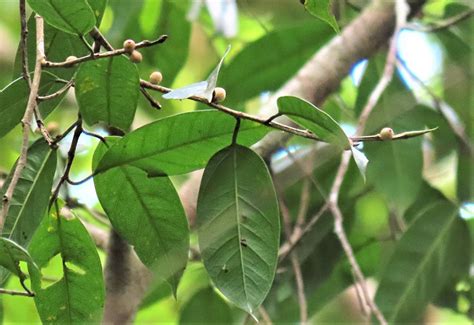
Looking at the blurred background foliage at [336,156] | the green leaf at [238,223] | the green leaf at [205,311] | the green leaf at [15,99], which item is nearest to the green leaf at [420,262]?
the blurred background foliage at [336,156]

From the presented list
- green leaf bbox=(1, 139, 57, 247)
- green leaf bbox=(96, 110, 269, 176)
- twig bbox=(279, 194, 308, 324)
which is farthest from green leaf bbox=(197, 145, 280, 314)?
twig bbox=(279, 194, 308, 324)

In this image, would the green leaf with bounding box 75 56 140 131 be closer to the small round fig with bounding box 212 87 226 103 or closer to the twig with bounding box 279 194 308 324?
the small round fig with bounding box 212 87 226 103

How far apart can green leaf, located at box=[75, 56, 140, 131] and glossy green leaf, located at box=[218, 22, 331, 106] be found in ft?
1.78

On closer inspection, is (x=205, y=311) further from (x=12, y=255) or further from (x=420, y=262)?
(x=12, y=255)

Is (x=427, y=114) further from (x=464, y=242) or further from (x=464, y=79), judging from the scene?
(x=464, y=242)

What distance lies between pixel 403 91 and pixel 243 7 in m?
0.32

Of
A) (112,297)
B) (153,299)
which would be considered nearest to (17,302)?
(153,299)

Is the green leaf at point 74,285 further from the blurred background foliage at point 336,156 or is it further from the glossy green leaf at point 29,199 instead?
the blurred background foliage at point 336,156

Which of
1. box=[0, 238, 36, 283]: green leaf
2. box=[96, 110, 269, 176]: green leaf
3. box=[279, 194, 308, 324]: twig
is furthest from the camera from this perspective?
box=[279, 194, 308, 324]: twig

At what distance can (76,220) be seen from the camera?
663 millimetres

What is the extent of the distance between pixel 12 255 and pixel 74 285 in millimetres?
125

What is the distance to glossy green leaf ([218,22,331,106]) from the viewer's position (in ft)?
3.91

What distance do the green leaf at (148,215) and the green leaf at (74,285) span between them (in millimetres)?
31

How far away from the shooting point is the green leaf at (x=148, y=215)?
2.20 ft
